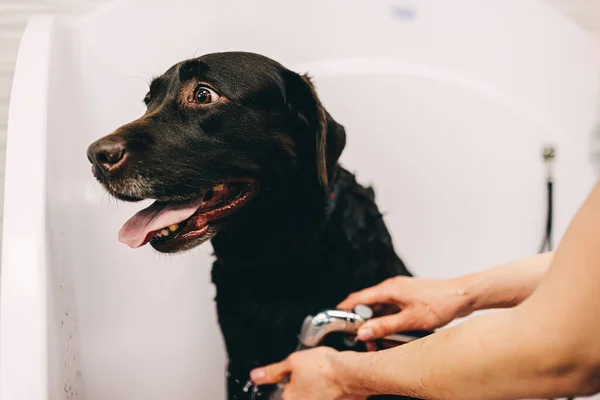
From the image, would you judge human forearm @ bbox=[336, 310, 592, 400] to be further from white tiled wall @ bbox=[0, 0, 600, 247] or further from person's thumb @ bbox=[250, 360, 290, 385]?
white tiled wall @ bbox=[0, 0, 600, 247]

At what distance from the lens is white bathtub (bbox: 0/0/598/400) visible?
80 centimetres

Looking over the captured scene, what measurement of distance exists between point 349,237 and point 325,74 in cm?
37

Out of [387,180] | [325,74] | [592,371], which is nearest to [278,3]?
[325,74]

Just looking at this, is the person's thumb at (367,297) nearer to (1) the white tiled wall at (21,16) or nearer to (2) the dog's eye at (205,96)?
(2) the dog's eye at (205,96)

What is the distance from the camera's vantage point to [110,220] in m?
0.82

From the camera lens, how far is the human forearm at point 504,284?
28.9 inches

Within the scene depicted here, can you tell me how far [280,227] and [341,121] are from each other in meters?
0.28

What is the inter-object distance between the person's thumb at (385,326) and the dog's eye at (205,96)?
1.28ft

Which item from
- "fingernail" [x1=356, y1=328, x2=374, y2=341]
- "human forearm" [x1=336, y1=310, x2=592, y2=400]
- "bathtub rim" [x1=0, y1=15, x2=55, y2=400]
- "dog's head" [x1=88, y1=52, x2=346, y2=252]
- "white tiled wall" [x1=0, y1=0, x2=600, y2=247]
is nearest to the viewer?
"human forearm" [x1=336, y1=310, x2=592, y2=400]

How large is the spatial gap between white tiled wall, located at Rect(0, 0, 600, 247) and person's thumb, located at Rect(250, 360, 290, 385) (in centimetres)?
63

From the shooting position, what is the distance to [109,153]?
2.20 ft

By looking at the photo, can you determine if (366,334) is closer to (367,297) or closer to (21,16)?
(367,297)

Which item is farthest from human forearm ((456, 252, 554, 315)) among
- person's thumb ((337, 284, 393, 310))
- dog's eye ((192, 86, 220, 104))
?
dog's eye ((192, 86, 220, 104))

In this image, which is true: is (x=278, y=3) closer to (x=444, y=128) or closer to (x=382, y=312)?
(x=444, y=128)
